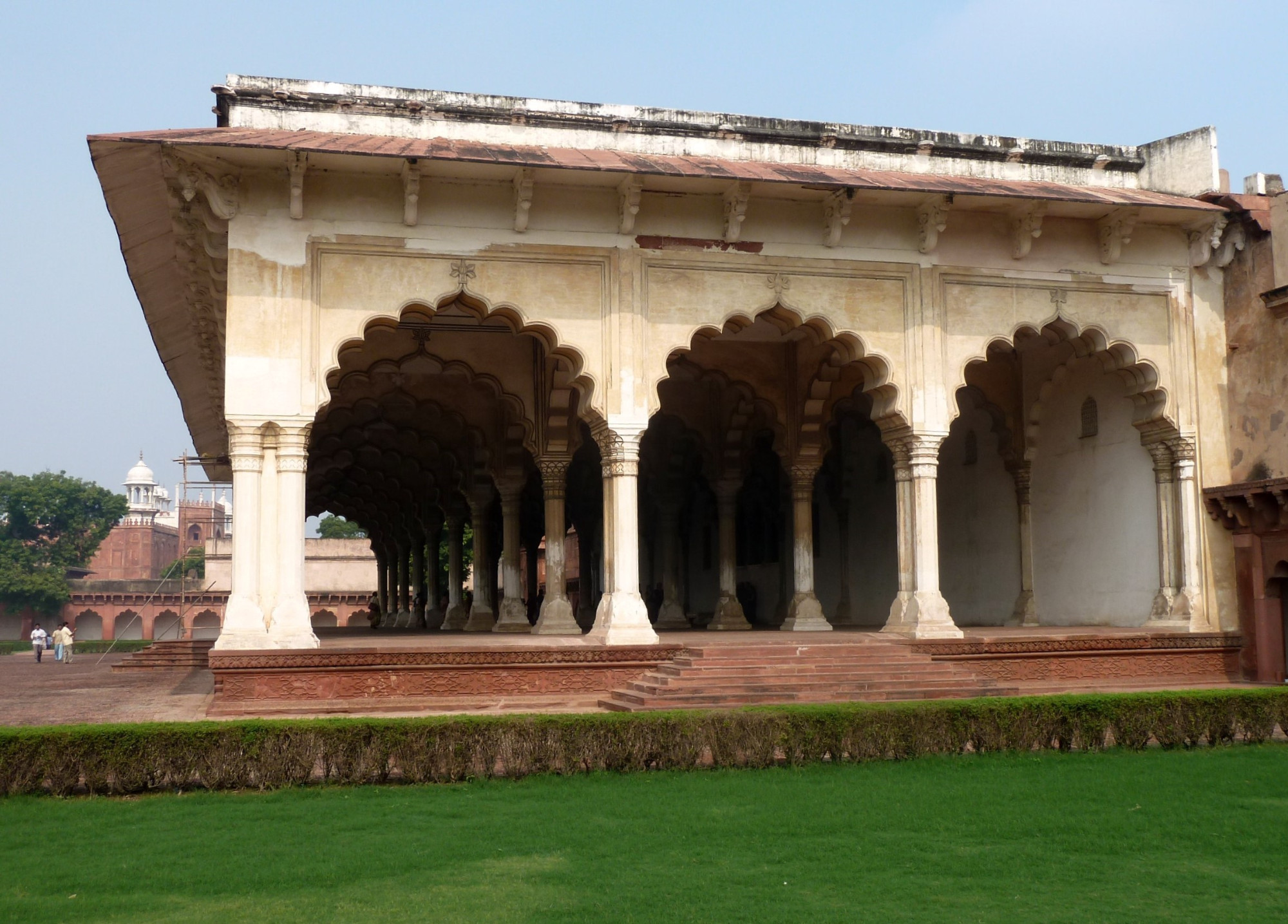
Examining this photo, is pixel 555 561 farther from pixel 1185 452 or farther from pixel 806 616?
pixel 1185 452

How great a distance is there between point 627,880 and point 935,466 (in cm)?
907

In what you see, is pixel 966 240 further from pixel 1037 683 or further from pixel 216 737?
pixel 216 737

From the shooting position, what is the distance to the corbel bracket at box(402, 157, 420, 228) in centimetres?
1255

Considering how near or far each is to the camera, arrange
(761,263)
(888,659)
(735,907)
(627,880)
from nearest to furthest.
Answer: (735,907)
(627,880)
(888,659)
(761,263)

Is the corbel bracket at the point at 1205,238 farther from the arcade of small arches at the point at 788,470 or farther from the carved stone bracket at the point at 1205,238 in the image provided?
the arcade of small arches at the point at 788,470

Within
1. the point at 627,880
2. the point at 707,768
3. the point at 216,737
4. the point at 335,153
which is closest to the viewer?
the point at 627,880

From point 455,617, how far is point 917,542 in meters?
13.3

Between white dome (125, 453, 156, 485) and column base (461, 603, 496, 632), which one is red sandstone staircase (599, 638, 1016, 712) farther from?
white dome (125, 453, 156, 485)

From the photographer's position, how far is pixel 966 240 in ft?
47.8

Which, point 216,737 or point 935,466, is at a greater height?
point 935,466

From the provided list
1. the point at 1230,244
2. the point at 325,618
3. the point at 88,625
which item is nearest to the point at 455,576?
the point at 1230,244

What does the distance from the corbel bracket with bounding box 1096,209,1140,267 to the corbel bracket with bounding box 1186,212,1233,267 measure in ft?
2.58

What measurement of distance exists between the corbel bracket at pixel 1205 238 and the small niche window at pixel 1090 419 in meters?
2.34

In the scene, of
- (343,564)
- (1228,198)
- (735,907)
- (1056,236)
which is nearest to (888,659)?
(1056,236)
